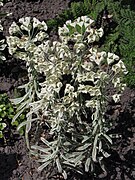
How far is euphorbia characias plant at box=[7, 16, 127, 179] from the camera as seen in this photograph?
9.43 feet

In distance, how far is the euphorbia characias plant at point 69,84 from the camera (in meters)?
2.87

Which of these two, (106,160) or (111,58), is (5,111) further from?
(111,58)

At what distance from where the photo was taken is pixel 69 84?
9.57 ft

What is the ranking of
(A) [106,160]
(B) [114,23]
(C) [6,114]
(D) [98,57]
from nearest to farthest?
(D) [98,57], (A) [106,160], (C) [6,114], (B) [114,23]

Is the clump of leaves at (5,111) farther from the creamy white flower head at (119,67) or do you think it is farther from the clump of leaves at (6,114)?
the creamy white flower head at (119,67)

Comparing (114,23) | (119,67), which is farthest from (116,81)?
(114,23)

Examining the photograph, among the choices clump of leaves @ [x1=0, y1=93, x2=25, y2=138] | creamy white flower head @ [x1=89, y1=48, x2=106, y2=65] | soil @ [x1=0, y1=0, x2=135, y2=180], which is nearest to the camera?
creamy white flower head @ [x1=89, y1=48, x2=106, y2=65]

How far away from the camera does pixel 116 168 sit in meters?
3.52

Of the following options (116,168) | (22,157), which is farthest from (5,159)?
(116,168)

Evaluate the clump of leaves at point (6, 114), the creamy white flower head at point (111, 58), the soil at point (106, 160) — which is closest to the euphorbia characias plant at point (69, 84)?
the creamy white flower head at point (111, 58)

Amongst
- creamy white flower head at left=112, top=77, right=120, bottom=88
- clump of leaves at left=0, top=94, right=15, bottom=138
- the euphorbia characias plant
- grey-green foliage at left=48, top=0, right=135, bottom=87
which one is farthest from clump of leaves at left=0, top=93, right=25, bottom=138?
creamy white flower head at left=112, top=77, right=120, bottom=88

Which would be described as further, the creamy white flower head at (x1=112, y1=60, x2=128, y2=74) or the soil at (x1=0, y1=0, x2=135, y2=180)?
the soil at (x1=0, y1=0, x2=135, y2=180)

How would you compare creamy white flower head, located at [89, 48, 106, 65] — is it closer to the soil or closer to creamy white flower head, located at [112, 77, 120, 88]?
creamy white flower head, located at [112, 77, 120, 88]

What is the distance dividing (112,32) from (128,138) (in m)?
1.07
